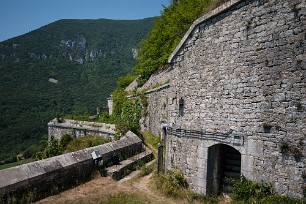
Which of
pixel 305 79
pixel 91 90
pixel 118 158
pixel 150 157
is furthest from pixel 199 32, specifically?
pixel 91 90

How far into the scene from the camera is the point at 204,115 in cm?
855

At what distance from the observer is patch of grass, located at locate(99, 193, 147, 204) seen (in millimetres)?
7562

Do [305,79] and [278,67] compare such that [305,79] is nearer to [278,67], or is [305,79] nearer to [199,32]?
[278,67]

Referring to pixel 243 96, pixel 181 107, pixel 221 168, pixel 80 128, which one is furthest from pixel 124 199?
pixel 80 128

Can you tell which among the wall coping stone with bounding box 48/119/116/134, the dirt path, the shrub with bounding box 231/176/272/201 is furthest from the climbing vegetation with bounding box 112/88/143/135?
the shrub with bounding box 231/176/272/201

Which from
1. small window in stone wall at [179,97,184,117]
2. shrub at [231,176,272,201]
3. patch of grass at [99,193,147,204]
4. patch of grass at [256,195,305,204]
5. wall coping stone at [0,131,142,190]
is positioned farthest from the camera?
small window in stone wall at [179,97,184,117]

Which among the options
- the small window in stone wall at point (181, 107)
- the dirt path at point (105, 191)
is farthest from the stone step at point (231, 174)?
the small window in stone wall at point (181, 107)

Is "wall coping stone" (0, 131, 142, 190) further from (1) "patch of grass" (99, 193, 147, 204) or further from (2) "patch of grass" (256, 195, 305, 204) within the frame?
(2) "patch of grass" (256, 195, 305, 204)

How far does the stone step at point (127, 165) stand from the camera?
382 inches

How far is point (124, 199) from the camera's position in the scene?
7.83 metres

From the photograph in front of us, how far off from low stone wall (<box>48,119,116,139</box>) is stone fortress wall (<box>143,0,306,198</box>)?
8650 mm

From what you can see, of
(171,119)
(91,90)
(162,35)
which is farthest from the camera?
(91,90)

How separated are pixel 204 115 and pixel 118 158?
162 inches

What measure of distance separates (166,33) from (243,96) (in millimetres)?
15219
